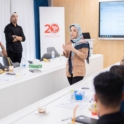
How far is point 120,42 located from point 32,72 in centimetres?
434

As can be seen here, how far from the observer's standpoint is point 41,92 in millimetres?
3871

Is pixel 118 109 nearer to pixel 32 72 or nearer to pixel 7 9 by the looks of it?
pixel 32 72

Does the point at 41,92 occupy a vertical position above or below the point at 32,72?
below

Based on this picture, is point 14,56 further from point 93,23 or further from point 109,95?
point 109,95

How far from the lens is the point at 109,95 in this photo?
1.24 metres

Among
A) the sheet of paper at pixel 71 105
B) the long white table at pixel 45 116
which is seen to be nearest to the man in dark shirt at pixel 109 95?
the long white table at pixel 45 116

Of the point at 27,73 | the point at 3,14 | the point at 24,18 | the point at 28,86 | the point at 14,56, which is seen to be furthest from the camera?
the point at 24,18

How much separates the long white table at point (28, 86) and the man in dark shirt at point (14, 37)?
1449 millimetres

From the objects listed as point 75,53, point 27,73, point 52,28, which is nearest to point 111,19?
point 52,28

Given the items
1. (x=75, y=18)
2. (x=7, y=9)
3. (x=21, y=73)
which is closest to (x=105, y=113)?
(x=21, y=73)

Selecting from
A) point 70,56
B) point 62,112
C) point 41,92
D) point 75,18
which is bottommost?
point 41,92

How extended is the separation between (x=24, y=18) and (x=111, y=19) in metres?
2.56

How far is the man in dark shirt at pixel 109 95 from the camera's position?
48.1 inches

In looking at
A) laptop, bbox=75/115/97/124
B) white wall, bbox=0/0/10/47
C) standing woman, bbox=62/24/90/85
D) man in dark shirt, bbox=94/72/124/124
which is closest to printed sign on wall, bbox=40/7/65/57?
white wall, bbox=0/0/10/47
